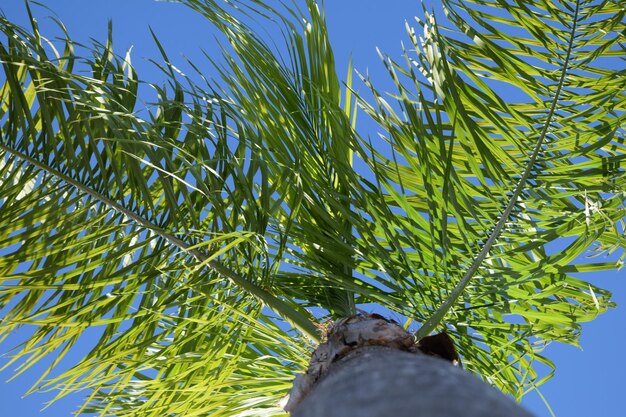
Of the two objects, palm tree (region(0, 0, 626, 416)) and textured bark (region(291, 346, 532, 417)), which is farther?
palm tree (region(0, 0, 626, 416))

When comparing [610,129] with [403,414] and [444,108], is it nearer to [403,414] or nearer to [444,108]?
[444,108]

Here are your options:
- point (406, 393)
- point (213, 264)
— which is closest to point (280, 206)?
point (213, 264)

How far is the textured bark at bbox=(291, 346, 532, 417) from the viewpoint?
955mm

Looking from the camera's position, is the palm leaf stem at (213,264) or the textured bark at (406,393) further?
the palm leaf stem at (213,264)

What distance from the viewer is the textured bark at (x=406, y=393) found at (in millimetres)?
955

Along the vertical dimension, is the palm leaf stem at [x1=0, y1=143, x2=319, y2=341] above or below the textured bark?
above

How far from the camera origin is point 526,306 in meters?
2.18

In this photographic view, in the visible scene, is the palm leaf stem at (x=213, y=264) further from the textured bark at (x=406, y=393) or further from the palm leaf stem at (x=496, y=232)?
the textured bark at (x=406, y=393)

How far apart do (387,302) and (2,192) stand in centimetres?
93

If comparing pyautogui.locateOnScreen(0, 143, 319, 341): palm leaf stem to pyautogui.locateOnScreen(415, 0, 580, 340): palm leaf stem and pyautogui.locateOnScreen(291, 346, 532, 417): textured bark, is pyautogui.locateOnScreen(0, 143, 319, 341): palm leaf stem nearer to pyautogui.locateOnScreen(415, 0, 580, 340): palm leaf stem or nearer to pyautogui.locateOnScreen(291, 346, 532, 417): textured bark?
pyautogui.locateOnScreen(415, 0, 580, 340): palm leaf stem

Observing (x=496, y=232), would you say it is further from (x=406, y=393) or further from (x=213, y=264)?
(x=406, y=393)

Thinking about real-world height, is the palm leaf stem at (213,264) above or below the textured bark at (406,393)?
above

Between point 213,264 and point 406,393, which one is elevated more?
point 213,264

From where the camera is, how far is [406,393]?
1.02 metres
